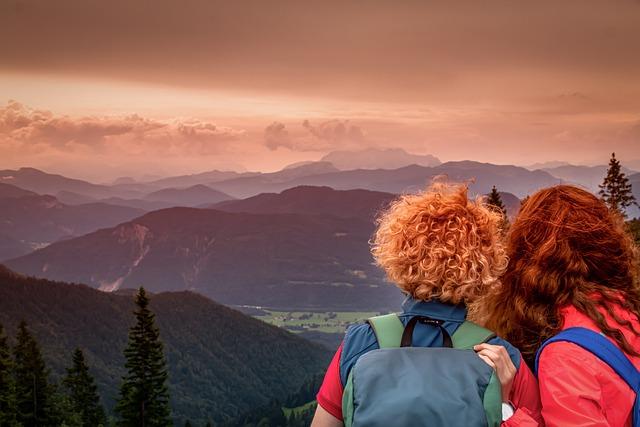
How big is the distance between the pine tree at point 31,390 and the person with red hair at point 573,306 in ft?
206

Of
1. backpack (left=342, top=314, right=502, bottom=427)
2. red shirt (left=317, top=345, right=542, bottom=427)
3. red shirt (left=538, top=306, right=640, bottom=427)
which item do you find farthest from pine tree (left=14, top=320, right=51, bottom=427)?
red shirt (left=538, top=306, right=640, bottom=427)

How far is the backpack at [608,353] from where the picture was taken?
3.75m

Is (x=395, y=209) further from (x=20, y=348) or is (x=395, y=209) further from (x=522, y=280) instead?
(x=20, y=348)

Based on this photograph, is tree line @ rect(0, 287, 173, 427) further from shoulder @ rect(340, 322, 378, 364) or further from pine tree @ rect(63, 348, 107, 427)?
shoulder @ rect(340, 322, 378, 364)

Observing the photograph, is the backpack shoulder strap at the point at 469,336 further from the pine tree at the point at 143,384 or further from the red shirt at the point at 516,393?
the pine tree at the point at 143,384

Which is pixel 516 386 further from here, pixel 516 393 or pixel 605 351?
pixel 605 351

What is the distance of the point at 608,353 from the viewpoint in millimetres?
3805

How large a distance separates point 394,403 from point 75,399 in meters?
76.0

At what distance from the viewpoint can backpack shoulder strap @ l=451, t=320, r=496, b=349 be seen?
3.88 meters

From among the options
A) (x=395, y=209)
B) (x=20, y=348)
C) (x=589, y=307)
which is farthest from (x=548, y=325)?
(x=20, y=348)

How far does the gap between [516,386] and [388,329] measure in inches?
33.8

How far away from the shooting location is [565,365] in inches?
147

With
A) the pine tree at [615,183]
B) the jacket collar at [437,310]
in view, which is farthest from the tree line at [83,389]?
the pine tree at [615,183]

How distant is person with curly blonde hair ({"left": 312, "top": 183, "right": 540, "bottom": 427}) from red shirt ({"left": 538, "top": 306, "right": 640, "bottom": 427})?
0.56 ft
